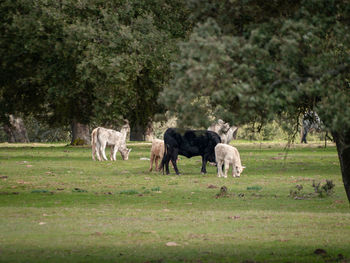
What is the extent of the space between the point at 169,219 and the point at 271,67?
6.52 meters

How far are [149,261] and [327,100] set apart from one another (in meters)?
3.37

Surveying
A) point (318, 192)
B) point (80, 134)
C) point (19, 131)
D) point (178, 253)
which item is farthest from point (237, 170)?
point (19, 131)

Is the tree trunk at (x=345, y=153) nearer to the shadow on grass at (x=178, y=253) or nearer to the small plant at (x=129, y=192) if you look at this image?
the shadow on grass at (x=178, y=253)

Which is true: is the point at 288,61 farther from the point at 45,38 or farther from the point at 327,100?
the point at 45,38

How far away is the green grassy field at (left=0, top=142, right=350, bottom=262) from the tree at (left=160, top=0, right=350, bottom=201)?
102 inches

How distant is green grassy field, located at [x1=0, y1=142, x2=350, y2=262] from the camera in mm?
11523

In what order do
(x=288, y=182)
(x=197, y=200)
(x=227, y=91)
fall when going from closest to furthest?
(x=227, y=91) < (x=197, y=200) < (x=288, y=182)

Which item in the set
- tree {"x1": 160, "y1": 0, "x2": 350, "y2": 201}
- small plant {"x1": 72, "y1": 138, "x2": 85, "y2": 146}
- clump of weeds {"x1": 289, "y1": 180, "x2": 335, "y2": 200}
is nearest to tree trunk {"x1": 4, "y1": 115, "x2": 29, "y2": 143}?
small plant {"x1": 72, "y1": 138, "x2": 85, "y2": 146}

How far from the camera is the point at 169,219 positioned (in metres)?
15.4

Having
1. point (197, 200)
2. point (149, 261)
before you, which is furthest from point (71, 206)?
point (149, 261)

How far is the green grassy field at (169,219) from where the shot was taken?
37.8ft

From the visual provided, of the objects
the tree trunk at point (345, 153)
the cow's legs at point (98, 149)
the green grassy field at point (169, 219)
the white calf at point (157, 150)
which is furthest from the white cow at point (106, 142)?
the tree trunk at point (345, 153)

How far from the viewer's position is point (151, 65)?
21531mm

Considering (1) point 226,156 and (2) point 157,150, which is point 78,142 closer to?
(2) point 157,150
